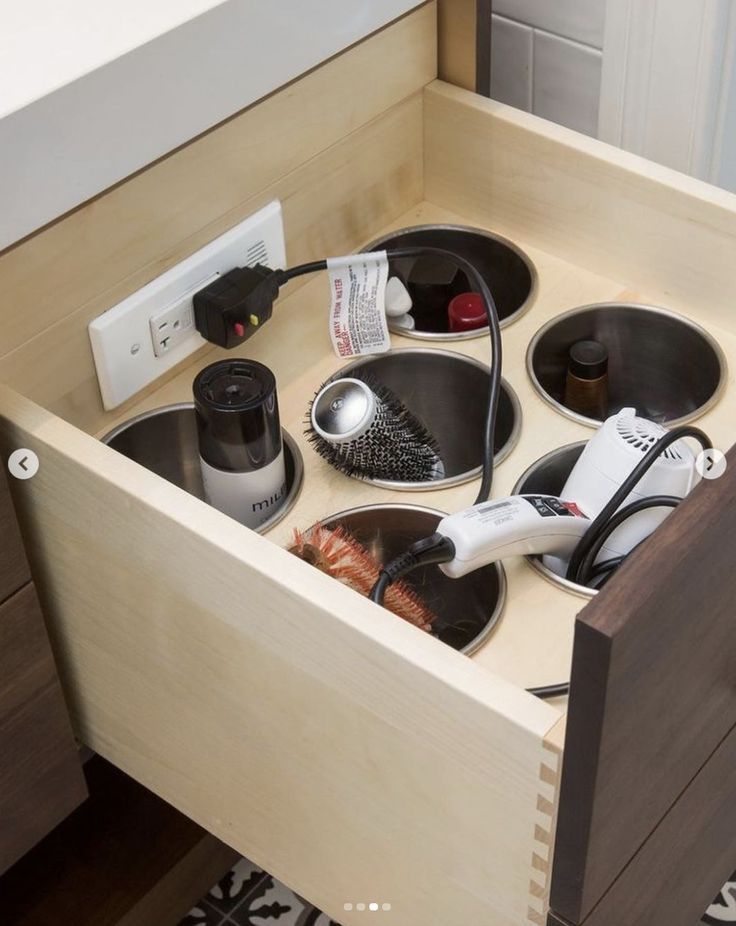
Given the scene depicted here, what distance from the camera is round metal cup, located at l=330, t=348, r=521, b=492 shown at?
1.04m

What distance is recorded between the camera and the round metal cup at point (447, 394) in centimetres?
104

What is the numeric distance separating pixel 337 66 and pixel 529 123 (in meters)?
0.17

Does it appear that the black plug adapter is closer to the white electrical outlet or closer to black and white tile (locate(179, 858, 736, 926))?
the white electrical outlet

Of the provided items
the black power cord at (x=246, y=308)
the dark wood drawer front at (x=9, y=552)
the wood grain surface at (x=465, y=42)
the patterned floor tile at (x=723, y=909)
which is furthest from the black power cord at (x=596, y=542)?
the patterned floor tile at (x=723, y=909)

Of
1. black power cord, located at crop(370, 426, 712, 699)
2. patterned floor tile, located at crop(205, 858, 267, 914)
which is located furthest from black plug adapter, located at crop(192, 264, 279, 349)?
patterned floor tile, located at crop(205, 858, 267, 914)

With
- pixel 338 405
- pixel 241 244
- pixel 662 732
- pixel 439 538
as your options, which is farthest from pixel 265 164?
pixel 662 732

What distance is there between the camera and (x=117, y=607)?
0.88m

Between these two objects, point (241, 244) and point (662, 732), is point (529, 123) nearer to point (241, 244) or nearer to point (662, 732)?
point (241, 244)

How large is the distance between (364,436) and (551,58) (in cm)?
52

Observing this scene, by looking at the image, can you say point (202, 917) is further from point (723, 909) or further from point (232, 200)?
point (232, 200)

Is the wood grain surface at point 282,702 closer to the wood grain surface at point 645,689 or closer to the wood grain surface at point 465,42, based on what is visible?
the wood grain surface at point 645,689

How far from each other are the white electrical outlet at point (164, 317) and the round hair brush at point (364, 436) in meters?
0.11

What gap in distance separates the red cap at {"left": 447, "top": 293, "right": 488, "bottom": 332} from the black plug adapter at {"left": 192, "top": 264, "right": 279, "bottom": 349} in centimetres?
16

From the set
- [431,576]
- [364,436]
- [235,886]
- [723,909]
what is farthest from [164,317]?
[723,909]
